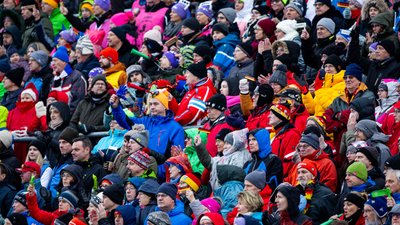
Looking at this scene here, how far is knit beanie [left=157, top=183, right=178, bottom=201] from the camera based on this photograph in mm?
18672

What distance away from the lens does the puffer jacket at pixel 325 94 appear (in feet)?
68.7

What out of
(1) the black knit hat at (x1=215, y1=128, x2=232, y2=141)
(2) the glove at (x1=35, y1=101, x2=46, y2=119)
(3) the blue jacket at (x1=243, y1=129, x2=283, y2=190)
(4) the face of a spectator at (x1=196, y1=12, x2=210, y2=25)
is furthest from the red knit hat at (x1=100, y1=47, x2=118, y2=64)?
(3) the blue jacket at (x1=243, y1=129, x2=283, y2=190)

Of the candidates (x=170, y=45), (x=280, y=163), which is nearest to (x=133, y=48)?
(x=170, y=45)

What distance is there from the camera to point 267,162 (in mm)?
19078

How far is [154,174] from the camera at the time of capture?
20.2 meters

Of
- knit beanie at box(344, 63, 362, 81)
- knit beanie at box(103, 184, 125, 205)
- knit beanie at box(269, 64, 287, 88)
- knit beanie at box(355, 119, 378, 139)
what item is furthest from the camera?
knit beanie at box(269, 64, 287, 88)

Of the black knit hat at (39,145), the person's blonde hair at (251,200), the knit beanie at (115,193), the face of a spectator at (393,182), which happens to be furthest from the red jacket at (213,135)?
the face of a spectator at (393,182)

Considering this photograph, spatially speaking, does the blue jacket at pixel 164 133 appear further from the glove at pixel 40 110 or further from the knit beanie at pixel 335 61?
the glove at pixel 40 110

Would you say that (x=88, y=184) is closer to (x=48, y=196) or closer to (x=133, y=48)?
(x=48, y=196)

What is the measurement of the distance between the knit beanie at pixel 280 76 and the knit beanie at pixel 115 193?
8.73 feet

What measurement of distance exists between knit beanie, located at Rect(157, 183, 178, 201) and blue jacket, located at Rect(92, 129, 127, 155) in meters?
2.76

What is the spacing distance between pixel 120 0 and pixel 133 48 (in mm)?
2372

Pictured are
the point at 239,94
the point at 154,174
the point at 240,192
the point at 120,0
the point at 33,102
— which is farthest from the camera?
the point at 120,0

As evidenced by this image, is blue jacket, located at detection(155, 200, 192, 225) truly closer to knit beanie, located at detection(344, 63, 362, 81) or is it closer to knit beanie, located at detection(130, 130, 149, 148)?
knit beanie, located at detection(130, 130, 149, 148)
